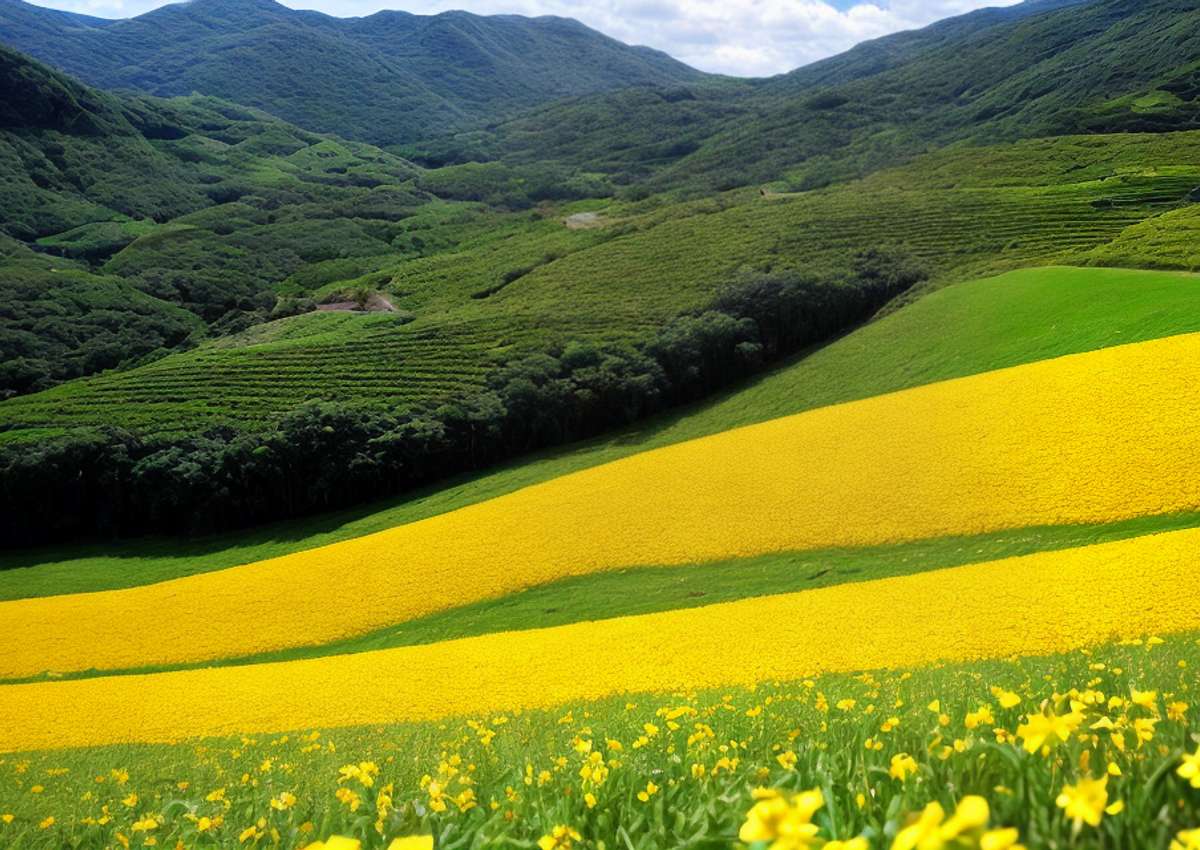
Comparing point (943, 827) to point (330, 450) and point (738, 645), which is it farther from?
point (330, 450)

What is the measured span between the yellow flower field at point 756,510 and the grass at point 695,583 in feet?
1.88

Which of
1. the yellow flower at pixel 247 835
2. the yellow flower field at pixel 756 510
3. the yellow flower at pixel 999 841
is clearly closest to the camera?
the yellow flower at pixel 999 841

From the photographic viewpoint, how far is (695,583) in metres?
28.8

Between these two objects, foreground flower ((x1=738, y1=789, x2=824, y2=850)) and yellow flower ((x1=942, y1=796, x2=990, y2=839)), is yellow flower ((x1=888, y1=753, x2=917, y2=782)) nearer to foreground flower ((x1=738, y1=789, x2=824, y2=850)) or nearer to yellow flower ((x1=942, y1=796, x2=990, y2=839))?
foreground flower ((x1=738, y1=789, x2=824, y2=850))

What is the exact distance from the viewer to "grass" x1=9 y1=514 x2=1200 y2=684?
81.8 ft

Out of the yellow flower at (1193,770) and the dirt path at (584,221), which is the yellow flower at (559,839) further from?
the dirt path at (584,221)

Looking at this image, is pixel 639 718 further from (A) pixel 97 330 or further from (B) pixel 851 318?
(A) pixel 97 330

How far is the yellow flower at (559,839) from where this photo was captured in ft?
8.68

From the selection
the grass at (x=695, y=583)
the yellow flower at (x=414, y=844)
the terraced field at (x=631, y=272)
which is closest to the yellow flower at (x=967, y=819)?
the yellow flower at (x=414, y=844)

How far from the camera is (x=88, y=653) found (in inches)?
1284

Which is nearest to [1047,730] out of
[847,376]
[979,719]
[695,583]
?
[979,719]

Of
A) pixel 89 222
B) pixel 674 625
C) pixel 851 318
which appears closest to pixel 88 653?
pixel 674 625

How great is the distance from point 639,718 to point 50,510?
2536 inches

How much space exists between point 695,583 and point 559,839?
26.6m
